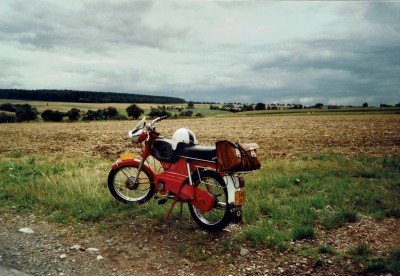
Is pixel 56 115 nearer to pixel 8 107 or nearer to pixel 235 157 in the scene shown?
pixel 8 107

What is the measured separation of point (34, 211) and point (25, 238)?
1470 millimetres

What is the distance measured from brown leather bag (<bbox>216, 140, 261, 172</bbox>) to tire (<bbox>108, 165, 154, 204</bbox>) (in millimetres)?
2081

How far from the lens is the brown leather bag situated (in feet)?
16.3

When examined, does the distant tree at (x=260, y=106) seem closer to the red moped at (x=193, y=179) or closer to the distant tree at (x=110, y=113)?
the distant tree at (x=110, y=113)

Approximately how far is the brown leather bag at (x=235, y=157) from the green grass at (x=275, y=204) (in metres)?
1.15

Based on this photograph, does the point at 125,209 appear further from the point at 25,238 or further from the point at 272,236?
the point at 272,236

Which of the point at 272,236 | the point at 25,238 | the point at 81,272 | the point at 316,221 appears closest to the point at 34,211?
the point at 25,238

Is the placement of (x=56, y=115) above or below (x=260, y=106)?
below

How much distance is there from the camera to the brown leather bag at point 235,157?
496 centimetres

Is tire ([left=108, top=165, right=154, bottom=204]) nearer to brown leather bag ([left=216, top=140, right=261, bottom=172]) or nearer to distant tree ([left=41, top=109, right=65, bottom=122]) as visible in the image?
brown leather bag ([left=216, top=140, right=261, bottom=172])

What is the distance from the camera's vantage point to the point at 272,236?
515 centimetres

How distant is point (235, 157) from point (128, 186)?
9.55ft

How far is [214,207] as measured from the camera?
549 cm

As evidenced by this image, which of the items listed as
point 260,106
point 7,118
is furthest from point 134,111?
point 260,106
